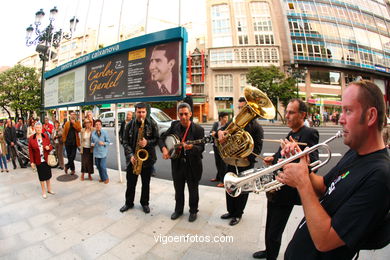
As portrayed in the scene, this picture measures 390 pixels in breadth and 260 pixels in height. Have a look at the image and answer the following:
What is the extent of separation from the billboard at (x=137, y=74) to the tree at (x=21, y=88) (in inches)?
1059

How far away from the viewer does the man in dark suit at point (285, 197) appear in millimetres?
1963

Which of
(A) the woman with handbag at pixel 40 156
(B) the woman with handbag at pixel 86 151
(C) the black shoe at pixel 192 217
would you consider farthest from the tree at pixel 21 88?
(C) the black shoe at pixel 192 217

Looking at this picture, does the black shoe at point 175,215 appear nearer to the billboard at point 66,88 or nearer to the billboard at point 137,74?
the billboard at point 137,74

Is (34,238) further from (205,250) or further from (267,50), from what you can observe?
(267,50)

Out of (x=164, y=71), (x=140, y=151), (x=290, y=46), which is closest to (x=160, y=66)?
(x=164, y=71)

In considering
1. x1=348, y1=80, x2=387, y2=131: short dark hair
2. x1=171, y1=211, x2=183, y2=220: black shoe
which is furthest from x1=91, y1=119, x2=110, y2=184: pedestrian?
x1=348, y1=80, x2=387, y2=131: short dark hair

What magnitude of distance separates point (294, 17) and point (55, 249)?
44904mm

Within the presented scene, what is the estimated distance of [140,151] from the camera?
3.63 meters

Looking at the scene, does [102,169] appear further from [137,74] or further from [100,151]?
[137,74]

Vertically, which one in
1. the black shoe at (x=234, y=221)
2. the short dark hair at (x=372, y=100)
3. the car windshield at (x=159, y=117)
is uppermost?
the car windshield at (x=159, y=117)

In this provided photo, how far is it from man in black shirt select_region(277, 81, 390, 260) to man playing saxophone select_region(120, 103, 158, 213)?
2902mm

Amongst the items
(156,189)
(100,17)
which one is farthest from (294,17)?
(156,189)

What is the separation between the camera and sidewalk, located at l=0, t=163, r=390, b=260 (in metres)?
2.51

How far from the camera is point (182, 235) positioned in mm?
2867
